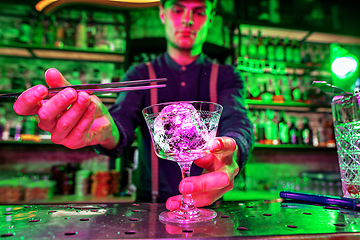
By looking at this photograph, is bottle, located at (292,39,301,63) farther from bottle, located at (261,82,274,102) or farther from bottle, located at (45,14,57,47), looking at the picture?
bottle, located at (45,14,57,47)

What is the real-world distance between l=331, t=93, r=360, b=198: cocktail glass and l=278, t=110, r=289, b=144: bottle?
7.00 feet

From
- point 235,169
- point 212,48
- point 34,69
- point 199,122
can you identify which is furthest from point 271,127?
point 34,69

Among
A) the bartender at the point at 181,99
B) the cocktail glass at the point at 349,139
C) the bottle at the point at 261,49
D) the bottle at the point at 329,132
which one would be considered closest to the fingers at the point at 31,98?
the bartender at the point at 181,99

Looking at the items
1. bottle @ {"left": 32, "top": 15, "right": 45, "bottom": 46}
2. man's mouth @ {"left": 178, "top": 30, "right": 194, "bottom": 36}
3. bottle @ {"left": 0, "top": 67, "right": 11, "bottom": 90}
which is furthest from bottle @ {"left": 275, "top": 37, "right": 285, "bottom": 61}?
bottle @ {"left": 0, "top": 67, "right": 11, "bottom": 90}

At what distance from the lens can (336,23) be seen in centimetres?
326

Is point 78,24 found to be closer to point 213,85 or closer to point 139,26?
point 139,26

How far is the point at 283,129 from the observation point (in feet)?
9.43

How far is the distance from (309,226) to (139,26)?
2444 mm

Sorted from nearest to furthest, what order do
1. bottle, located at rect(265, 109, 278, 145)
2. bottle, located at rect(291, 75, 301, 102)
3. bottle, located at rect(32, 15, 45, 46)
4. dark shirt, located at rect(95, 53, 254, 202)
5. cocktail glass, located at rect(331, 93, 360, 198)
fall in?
cocktail glass, located at rect(331, 93, 360, 198), dark shirt, located at rect(95, 53, 254, 202), bottle, located at rect(32, 15, 45, 46), bottle, located at rect(265, 109, 278, 145), bottle, located at rect(291, 75, 301, 102)

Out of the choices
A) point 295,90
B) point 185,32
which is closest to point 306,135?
point 295,90

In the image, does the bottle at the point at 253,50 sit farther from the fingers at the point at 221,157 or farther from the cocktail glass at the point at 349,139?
the fingers at the point at 221,157

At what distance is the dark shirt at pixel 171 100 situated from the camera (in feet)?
3.99

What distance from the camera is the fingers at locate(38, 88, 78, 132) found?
0.51m

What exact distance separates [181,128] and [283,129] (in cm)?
262
